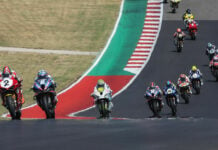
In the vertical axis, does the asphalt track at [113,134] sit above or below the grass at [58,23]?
below

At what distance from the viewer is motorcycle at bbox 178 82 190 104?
31.3m

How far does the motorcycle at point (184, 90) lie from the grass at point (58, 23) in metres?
14.7

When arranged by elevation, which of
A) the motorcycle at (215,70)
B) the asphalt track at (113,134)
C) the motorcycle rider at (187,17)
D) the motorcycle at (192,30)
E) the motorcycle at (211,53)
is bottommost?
the asphalt track at (113,134)

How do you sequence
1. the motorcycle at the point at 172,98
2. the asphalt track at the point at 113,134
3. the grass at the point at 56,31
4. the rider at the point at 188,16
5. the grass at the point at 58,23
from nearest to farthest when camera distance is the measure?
the asphalt track at the point at 113,134, the motorcycle at the point at 172,98, the grass at the point at 56,31, the grass at the point at 58,23, the rider at the point at 188,16

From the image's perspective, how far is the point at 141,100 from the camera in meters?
32.4

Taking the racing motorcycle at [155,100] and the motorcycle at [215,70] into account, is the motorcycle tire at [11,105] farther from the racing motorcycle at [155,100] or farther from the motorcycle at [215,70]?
the motorcycle at [215,70]

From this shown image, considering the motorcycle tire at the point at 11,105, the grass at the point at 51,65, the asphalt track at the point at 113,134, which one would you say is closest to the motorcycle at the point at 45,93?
the motorcycle tire at the point at 11,105

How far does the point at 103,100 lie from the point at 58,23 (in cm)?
2865

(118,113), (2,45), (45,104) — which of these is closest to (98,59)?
(2,45)

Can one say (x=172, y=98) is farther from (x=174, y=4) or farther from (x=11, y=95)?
(x=174, y=4)

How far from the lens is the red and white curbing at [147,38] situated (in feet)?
135

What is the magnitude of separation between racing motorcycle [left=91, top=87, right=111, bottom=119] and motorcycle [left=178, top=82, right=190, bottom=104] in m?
8.46

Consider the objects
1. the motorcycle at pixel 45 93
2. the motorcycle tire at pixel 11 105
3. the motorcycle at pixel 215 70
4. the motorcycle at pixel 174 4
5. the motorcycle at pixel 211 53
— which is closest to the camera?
the motorcycle tire at pixel 11 105

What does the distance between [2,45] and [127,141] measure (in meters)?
34.0
